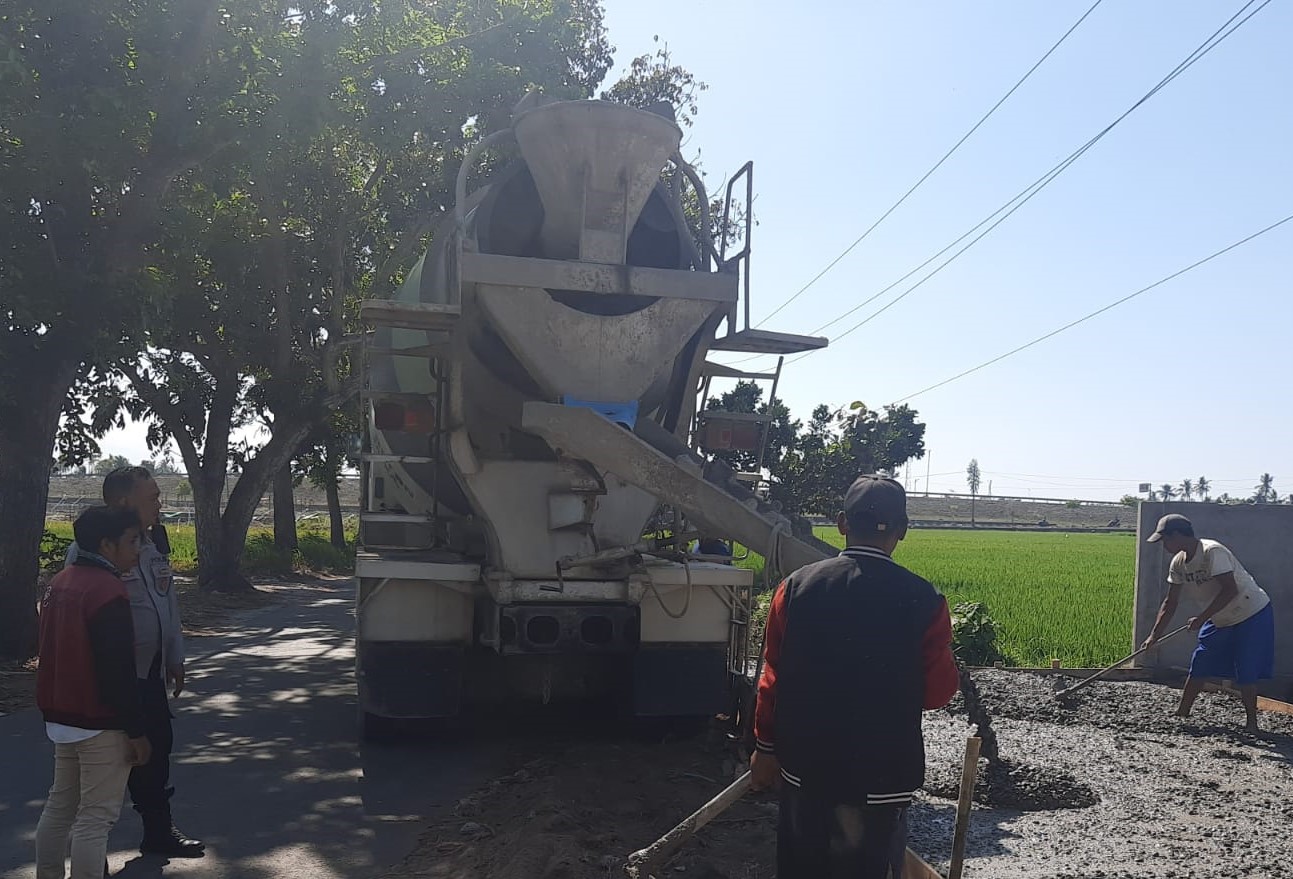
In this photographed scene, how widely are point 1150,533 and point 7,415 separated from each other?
1094 cm

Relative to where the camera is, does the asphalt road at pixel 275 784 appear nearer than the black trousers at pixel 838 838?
No

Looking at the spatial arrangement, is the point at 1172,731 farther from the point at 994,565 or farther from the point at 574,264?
the point at 994,565

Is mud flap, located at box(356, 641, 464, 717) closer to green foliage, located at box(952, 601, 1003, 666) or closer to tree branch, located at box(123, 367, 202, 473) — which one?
green foliage, located at box(952, 601, 1003, 666)

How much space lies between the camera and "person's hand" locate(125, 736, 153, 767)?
4379mm

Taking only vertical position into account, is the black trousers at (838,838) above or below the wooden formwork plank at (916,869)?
above

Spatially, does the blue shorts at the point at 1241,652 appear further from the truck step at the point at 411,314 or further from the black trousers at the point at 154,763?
the black trousers at the point at 154,763

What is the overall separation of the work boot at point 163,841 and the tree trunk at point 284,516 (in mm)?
22235

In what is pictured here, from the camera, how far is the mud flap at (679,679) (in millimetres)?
7023

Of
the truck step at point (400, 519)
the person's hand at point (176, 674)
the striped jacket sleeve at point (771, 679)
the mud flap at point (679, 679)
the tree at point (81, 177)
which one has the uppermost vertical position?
the tree at point (81, 177)

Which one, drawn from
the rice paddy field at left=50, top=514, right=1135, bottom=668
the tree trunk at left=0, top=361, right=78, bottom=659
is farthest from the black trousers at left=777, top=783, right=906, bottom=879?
the tree trunk at left=0, top=361, right=78, bottom=659

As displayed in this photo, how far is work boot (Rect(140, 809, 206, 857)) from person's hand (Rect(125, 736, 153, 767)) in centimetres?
94

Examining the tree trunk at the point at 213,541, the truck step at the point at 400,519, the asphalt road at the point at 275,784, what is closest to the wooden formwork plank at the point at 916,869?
the asphalt road at the point at 275,784

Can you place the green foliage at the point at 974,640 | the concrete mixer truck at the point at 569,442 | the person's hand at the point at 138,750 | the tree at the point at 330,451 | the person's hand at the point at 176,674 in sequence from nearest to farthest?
1. the person's hand at the point at 138,750
2. the person's hand at the point at 176,674
3. the concrete mixer truck at the point at 569,442
4. the green foliage at the point at 974,640
5. the tree at the point at 330,451

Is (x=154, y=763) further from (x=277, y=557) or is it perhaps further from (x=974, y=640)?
(x=277, y=557)
